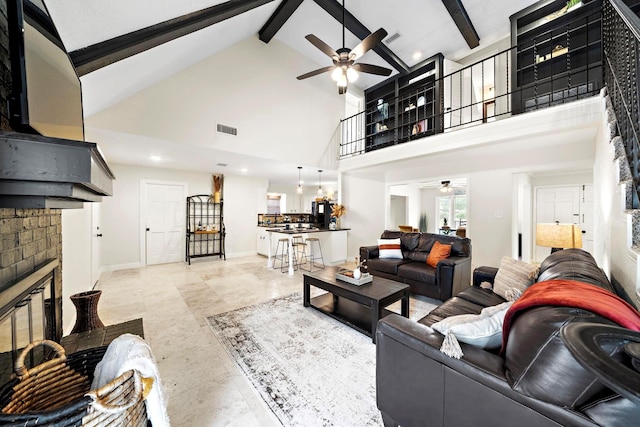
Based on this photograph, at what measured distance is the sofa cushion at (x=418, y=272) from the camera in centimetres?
346

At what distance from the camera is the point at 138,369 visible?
100 centimetres

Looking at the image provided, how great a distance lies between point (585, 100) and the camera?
9.45 feet

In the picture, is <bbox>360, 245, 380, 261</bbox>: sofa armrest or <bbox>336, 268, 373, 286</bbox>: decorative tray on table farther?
<bbox>360, 245, 380, 261</bbox>: sofa armrest

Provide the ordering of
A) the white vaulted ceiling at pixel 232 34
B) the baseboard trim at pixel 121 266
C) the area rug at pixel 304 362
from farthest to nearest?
the baseboard trim at pixel 121 266, the white vaulted ceiling at pixel 232 34, the area rug at pixel 304 362

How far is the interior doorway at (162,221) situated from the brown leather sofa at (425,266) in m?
4.84

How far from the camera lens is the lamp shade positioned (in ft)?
8.69

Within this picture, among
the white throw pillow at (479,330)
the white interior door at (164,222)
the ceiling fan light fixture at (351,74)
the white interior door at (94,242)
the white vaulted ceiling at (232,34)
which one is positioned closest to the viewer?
the white throw pillow at (479,330)

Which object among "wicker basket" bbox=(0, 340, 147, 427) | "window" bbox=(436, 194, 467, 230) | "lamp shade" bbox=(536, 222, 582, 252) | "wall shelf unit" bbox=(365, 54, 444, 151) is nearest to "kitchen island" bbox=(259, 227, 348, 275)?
"wall shelf unit" bbox=(365, 54, 444, 151)

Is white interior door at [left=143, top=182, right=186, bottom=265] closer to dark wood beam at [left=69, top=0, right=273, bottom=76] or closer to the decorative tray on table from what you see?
dark wood beam at [left=69, top=0, right=273, bottom=76]

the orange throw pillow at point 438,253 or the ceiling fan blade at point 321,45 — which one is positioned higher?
the ceiling fan blade at point 321,45

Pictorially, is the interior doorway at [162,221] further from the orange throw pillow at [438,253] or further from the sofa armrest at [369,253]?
the orange throw pillow at [438,253]

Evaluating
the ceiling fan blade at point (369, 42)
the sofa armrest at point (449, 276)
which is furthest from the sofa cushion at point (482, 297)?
the ceiling fan blade at point (369, 42)

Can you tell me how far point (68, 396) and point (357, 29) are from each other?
249 inches

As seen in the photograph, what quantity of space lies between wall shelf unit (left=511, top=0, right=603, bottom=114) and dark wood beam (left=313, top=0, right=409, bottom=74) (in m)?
2.20
